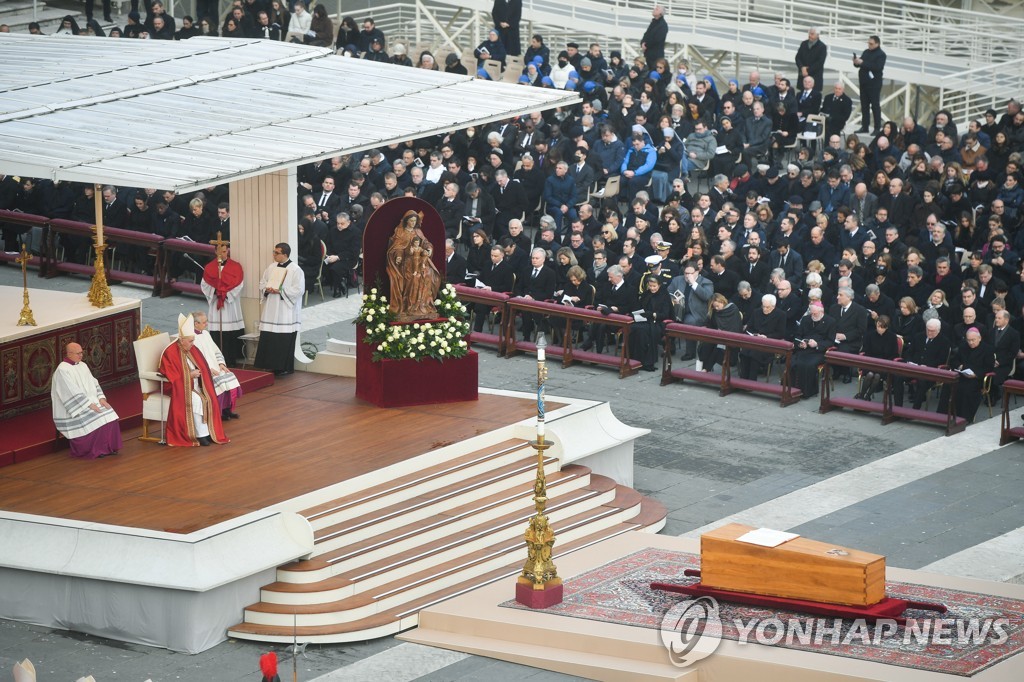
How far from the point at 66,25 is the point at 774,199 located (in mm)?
14021

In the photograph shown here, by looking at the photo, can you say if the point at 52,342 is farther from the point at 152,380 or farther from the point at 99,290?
the point at 152,380

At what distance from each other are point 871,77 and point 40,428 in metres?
15.4

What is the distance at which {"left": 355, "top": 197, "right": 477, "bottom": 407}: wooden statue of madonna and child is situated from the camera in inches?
742

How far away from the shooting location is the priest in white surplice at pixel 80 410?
→ 55.8ft

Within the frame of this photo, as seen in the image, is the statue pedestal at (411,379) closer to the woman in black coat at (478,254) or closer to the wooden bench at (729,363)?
the wooden bench at (729,363)

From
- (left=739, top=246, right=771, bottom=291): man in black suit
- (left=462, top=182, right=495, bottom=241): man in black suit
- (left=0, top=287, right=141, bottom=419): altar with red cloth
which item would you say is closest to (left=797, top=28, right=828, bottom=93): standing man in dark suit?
(left=462, top=182, right=495, bottom=241): man in black suit

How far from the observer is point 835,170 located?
25.0 m

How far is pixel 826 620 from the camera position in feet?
48.4

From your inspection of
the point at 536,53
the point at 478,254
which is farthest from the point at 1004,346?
the point at 536,53

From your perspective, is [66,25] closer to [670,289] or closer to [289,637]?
[670,289]

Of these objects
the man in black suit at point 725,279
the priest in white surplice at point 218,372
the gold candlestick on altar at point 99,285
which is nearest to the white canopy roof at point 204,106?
the gold candlestick on altar at point 99,285

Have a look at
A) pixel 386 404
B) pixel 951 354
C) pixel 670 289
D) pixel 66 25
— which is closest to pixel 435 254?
pixel 386 404

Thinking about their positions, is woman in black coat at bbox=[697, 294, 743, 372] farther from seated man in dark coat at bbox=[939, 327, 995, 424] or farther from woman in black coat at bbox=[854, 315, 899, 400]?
seated man in dark coat at bbox=[939, 327, 995, 424]

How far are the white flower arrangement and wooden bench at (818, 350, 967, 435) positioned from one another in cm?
448
